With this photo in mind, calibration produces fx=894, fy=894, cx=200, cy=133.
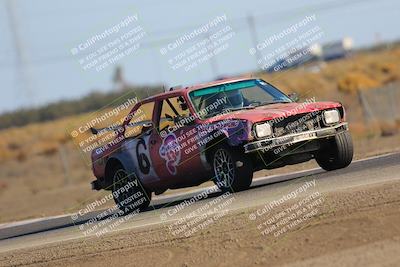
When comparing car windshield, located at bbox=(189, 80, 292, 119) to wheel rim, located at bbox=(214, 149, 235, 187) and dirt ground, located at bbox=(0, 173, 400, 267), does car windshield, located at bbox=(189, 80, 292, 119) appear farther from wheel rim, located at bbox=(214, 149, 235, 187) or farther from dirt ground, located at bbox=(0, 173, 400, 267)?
dirt ground, located at bbox=(0, 173, 400, 267)

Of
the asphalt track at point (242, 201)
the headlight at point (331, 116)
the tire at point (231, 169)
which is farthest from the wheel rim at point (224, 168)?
the headlight at point (331, 116)

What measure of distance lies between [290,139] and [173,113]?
2043 millimetres

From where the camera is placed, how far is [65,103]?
66562mm

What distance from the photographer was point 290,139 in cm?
1145

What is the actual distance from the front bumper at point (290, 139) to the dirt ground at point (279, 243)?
1665mm

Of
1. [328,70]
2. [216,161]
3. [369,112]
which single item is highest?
[216,161]

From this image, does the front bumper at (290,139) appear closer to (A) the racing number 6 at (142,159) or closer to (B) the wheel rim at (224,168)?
(B) the wheel rim at (224,168)

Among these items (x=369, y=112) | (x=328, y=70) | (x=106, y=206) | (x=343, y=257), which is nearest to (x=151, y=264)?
(x=343, y=257)

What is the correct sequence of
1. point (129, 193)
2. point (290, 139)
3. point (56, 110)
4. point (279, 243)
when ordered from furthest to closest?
point (56, 110)
point (129, 193)
point (290, 139)
point (279, 243)

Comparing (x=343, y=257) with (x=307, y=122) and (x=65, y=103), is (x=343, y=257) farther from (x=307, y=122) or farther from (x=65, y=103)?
(x=65, y=103)

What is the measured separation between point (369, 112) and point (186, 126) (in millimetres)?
17810

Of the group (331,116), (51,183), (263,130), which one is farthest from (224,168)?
(51,183)

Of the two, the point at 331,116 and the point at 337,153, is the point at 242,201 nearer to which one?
the point at 331,116

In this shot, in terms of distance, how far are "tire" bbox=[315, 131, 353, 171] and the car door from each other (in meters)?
1.80
